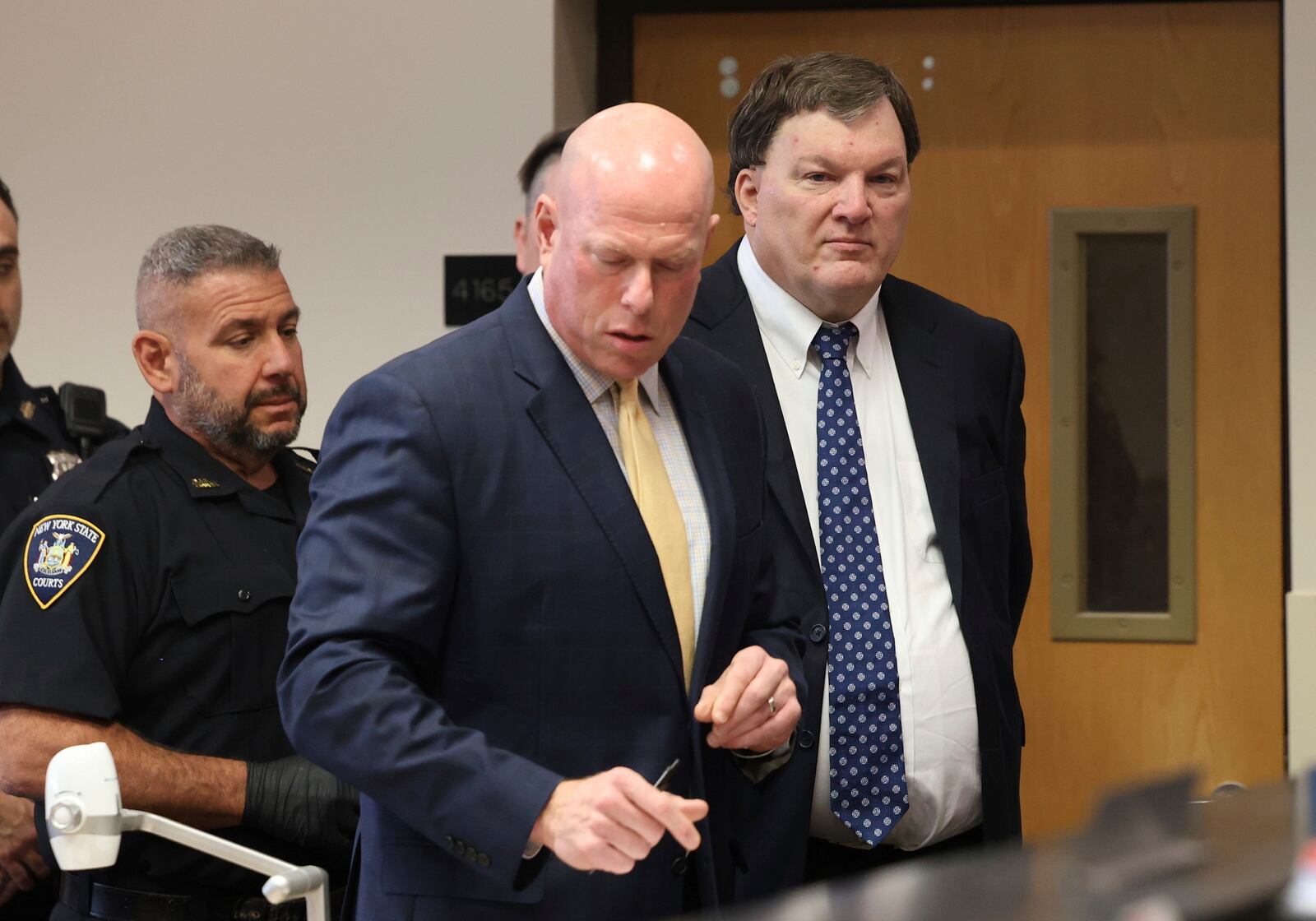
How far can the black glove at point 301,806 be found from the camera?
2016mm

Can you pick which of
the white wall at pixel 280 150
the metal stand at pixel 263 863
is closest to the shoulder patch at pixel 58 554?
the metal stand at pixel 263 863

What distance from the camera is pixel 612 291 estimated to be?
5.06 ft

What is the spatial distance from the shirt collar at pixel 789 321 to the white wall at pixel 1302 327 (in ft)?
4.35

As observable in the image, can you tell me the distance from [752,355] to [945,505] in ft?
1.05

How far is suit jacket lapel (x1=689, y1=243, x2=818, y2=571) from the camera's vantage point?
1.95 metres

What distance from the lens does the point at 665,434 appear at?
170cm

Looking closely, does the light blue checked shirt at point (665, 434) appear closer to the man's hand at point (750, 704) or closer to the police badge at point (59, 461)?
the man's hand at point (750, 704)

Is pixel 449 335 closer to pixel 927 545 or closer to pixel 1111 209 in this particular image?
pixel 927 545

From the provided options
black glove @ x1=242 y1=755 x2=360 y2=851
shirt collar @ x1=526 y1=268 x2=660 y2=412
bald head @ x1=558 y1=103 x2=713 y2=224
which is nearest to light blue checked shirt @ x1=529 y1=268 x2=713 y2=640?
shirt collar @ x1=526 y1=268 x2=660 y2=412

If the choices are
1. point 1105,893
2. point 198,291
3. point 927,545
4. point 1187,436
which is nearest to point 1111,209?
point 1187,436

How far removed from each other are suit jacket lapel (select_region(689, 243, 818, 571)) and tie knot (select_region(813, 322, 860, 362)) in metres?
0.07

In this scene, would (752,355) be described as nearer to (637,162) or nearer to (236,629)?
(637,162)

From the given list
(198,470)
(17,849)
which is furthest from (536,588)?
(17,849)

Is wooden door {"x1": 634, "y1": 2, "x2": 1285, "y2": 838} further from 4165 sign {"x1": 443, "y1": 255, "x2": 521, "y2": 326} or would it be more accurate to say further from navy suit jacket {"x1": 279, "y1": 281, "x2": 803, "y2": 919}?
navy suit jacket {"x1": 279, "y1": 281, "x2": 803, "y2": 919}
